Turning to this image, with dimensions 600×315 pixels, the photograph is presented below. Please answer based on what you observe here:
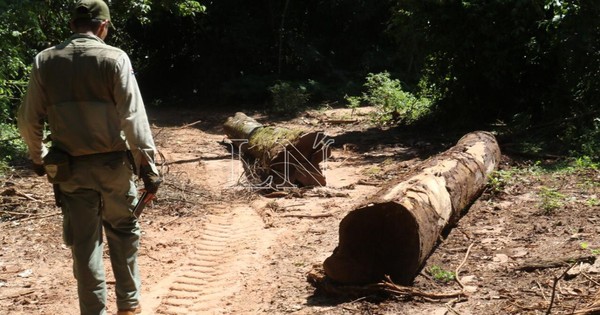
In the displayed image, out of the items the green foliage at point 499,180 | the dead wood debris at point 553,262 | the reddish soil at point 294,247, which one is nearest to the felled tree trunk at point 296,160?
the reddish soil at point 294,247

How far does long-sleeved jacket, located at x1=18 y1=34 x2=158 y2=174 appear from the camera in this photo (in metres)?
4.25

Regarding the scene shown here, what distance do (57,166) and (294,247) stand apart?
9.38ft

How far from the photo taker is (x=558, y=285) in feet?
15.3

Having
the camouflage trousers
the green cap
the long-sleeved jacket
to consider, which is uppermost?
the green cap

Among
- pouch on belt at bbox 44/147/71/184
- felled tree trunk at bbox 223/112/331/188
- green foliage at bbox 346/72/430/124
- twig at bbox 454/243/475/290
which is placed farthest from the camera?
green foliage at bbox 346/72/430/124

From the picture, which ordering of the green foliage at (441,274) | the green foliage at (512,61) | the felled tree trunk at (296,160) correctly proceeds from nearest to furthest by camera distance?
the green foliage at (441,274) < the felled tree trunk at (296,160) < the green foliage at (512,61)

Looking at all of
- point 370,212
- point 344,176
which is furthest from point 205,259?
point 344,176

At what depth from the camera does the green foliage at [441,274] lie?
522 centimetres

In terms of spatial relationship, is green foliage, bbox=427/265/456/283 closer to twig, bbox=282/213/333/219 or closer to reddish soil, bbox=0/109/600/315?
reddish soil, bbox=0/109/600/315

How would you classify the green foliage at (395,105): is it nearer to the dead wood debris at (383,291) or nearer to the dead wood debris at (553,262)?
the dead wood debris at (553,262)

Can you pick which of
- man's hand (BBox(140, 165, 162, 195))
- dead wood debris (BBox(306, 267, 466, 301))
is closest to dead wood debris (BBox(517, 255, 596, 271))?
dead wood debris (BBox(306, 267, 466, 301))

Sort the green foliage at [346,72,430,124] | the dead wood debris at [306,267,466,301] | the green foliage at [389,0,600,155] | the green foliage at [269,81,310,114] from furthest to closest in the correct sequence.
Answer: the green foliage at [269,81,310,114], the green foliage at [346,72,430,124], the green foliage at [389,0,600,155], the dead wood debris at [306,267,466,301]

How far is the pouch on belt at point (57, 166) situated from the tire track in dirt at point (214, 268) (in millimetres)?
1380

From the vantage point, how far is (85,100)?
4.29 m
